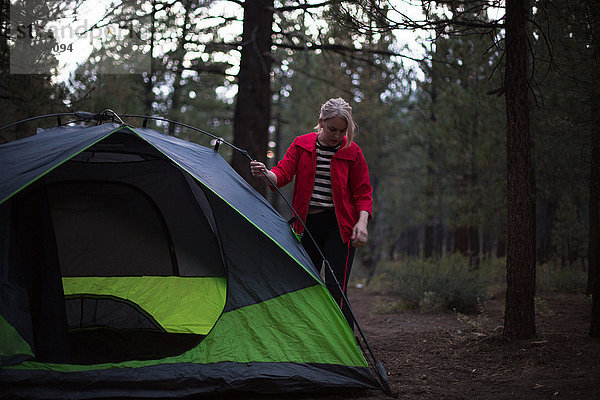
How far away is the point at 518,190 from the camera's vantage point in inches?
154

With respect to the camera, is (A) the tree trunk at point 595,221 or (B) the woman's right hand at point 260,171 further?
(A) the tree trunk at point 595,221

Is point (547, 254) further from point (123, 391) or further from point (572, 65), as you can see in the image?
point (123, 391)

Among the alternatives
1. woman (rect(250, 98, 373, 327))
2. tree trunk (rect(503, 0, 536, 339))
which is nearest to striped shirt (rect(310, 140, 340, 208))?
woman (rect(250, 98, 373, 327))

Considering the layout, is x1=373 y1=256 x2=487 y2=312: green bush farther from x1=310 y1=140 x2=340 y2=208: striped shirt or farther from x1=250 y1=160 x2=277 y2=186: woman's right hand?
x1=250 y1=160 x2=277 y2=186: woman's right hand

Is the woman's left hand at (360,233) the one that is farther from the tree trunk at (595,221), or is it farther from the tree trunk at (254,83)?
the tree trunk at (254,83)

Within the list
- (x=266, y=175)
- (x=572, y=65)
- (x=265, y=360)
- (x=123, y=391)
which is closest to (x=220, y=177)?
(x=266, y=175)

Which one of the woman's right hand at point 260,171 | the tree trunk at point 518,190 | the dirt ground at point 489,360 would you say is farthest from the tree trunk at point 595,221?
the woman's right hand at point 260,171

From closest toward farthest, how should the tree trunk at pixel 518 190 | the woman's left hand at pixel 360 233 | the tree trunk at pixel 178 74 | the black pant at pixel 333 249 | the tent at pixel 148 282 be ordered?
1. the tent at pixel 148 282
2. the woman's left hand at pixel 360 233
3. the black pant at pixel 333 249
4. the tree trunk at pixel 518 190
5. the tree trunk at pixel 178 74

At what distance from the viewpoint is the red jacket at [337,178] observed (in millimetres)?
3330

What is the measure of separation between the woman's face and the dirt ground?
153 cm

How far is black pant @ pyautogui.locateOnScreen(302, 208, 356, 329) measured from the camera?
333cm

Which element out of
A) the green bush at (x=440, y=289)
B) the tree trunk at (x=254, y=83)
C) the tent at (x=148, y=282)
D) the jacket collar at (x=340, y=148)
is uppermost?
the tree trunk at (x=254, y=83)

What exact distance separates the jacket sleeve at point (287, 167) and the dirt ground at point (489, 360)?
136 centimetres

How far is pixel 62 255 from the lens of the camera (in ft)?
14.1
